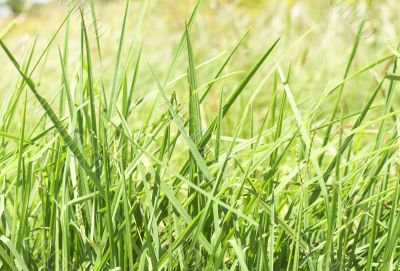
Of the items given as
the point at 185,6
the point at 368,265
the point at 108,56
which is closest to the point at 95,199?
the point at 368,265

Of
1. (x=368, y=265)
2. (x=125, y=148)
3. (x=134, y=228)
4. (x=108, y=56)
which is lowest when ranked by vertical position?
(x=368, y=265)

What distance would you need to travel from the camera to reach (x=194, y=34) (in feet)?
16.2

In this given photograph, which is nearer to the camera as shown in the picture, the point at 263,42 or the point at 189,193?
the point at 189,193

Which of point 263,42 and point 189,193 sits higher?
point 263,42

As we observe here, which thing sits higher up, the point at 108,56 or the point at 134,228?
the point at 108,56

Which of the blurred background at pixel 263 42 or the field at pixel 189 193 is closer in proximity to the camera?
the field at pixel 189 193

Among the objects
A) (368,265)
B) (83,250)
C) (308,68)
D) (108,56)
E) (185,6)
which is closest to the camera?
(368,265)

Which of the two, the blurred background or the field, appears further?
the blurred background

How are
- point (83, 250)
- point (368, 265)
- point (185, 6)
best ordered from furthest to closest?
1. point (185, 6)
2. point (83, 250)
3. point (368, 265)

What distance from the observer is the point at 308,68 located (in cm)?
386

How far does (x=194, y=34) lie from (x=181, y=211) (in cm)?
394

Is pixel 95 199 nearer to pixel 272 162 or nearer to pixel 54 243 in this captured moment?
pixel 54 243

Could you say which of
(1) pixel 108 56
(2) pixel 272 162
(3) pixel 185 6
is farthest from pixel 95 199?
(3) pixel 185 6

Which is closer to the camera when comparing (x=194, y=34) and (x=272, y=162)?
(x=272, y=162)
